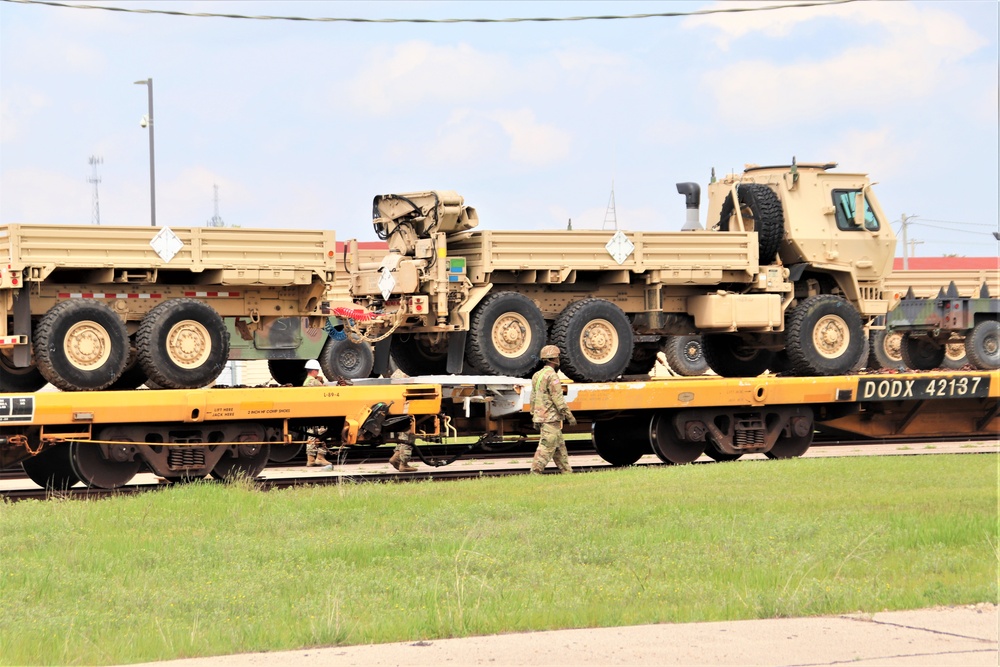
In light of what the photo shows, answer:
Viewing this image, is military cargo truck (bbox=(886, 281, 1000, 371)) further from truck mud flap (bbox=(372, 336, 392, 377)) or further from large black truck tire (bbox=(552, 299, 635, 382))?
truck mud flap (bbox=(372, 336, 392, 377))

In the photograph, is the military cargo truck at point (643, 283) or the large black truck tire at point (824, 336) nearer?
the military cargo truck at point (643, 283)

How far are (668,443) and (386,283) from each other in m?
4.02

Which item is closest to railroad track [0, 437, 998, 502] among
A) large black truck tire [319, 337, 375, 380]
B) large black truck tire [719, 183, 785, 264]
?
large black truck tire [719, 183, 785, 264]

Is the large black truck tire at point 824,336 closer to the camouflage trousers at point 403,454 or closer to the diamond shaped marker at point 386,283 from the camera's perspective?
the camouflage trousers at point 403,454

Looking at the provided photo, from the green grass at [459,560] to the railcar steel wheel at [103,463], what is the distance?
133 cm

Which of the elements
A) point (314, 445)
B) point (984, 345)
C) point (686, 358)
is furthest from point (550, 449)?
point (686, 358)

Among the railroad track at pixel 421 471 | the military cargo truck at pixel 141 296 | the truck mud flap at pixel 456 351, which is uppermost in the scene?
the military cargo truck at pixel 141 296

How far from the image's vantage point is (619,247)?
56.4 feet

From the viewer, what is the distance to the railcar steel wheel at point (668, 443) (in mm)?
17469

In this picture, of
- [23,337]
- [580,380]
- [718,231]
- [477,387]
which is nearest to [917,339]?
[718,231]

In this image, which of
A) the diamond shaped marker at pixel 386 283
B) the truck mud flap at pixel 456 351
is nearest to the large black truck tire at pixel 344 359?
the diamond shaped marker at pixel 386 283

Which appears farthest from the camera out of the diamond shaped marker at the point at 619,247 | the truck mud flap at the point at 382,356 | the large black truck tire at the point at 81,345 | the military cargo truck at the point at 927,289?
the military cargo truck at the point at 927,289

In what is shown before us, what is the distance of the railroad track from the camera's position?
1461 cm

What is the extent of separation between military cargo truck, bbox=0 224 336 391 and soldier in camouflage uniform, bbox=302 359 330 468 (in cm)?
135
